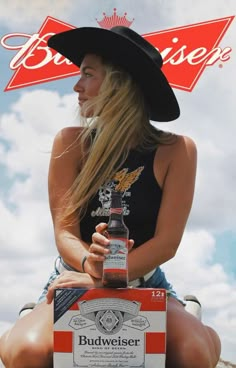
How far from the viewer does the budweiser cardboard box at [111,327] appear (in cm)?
301

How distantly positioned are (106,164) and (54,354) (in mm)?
999

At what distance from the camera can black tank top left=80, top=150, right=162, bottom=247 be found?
3.54 m

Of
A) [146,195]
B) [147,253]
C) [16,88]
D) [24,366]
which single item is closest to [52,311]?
[24,366]

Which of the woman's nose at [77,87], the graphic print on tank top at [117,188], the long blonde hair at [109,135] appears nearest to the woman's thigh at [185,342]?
the graphic print on tank top at [117,188]

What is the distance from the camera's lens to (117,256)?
119 inches

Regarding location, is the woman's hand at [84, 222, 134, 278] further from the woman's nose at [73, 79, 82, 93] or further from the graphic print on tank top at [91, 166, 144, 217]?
the woman's nose at [73, 79, 82, 93]

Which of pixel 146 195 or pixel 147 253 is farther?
pixel 146 195

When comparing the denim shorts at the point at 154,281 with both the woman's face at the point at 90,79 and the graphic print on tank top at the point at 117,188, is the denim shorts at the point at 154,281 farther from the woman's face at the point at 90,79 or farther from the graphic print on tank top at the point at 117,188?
the woman's face at the point at 90,79

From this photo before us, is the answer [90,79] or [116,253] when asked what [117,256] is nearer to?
[116,253]

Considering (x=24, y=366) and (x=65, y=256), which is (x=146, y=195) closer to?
(x=65, y=256)

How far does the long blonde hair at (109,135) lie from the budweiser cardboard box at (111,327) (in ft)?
2.11

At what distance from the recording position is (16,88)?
718 cm

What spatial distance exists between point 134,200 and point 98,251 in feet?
1.75

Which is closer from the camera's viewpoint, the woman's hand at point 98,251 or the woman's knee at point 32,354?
the woman's hand at point 98,251
